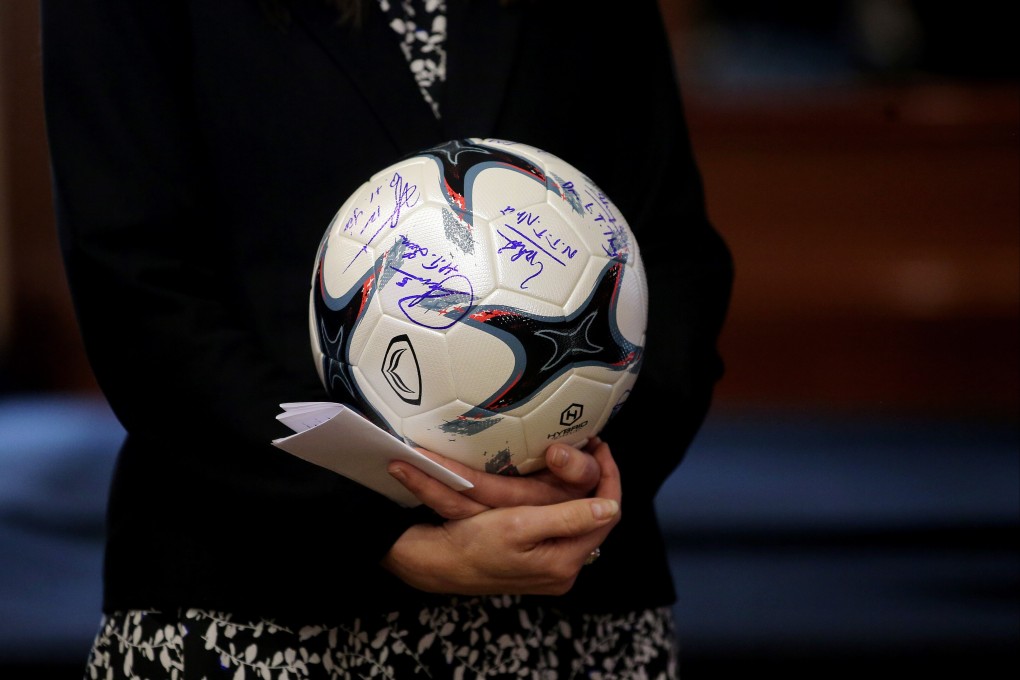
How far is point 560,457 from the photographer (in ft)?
2.78

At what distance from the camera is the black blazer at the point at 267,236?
35.9 inches

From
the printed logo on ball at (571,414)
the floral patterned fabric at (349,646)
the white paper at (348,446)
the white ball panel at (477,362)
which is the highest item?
the white ball panel at (477,362)

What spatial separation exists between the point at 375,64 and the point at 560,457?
436 mm

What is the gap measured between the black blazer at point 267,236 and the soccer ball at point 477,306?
116 mm

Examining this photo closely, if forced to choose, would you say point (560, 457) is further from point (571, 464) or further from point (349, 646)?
point (349, 646)

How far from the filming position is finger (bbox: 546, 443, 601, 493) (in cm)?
85

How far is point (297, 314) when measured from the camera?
100 centimetres

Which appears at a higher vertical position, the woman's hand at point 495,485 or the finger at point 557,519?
the woman's hand at point 495,485

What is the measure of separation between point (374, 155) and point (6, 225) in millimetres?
3409

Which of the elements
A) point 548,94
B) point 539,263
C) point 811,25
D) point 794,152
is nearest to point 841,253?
point 794,152

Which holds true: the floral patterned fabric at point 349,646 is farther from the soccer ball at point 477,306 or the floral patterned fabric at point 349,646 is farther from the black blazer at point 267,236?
the soccer ball at point 477,306

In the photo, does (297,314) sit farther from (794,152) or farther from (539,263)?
(794,152)

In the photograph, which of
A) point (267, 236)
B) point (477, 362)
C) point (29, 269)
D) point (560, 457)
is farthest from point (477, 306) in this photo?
point (29, 269)

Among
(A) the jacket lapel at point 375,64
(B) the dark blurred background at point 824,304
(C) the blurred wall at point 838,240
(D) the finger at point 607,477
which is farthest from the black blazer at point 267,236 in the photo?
(C) the blurred wall at point 838,240
